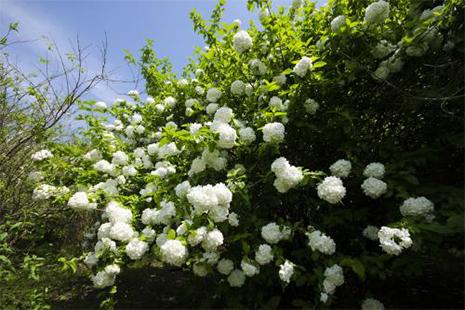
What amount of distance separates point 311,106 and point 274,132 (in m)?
0.54

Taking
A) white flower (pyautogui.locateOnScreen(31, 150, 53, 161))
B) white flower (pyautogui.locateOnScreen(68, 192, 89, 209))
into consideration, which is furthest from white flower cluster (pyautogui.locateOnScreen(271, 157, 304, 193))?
white flower (pyautogui.locateOnScreen(31, 150, 53, 161))

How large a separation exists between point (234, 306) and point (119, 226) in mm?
1165

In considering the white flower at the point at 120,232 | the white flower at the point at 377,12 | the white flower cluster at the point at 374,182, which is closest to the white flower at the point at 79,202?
the white flower at the point at 120,232

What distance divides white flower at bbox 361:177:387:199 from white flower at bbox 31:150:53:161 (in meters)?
3.44

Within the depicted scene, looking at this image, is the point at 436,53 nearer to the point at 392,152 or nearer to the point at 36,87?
the point at 392,152

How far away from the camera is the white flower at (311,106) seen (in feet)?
9.32

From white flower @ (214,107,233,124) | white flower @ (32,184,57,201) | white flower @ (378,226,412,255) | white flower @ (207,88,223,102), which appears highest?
white flower @ (207,88,223,102)

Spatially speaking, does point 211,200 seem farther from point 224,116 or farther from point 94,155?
point 94,155

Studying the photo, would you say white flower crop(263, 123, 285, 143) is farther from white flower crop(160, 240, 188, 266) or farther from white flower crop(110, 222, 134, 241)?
white flower crop(110, 222, 134, 241)

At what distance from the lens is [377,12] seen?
2.52 meters

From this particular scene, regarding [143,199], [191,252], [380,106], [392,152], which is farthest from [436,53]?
[143,199]

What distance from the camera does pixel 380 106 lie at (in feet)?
10.0

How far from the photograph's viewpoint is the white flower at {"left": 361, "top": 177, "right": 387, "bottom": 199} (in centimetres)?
229

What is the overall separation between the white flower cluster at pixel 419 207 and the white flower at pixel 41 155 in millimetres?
3710
